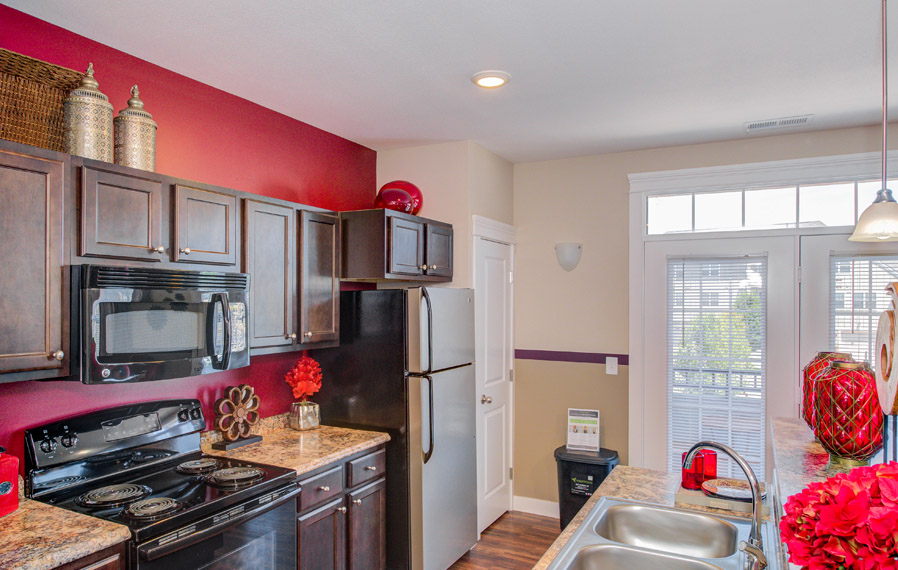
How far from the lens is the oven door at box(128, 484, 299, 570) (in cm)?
189

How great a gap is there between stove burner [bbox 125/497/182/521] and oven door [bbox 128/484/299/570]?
76 millimetres

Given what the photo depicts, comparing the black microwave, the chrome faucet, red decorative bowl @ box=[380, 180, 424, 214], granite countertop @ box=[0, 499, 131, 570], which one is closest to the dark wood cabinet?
granite countertop @ box=[0, 499, 131, 570]

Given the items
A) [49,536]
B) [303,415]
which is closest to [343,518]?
[303,415]

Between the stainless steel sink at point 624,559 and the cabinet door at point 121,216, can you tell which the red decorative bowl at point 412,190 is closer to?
the cabinet door at point 121,216

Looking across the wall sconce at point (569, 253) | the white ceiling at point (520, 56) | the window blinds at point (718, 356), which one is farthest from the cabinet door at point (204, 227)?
the window blinds at point (718, 356)

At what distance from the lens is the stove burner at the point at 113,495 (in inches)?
79.0

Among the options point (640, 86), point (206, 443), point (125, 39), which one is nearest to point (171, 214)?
point (125, 39)

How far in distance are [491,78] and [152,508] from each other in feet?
7.26

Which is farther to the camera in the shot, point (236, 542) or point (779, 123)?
point (779, 123)

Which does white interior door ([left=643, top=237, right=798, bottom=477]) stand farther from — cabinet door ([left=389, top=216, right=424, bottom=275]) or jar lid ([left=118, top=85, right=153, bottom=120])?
jar lid ([left=118, top=85, right=153, bottom=120])

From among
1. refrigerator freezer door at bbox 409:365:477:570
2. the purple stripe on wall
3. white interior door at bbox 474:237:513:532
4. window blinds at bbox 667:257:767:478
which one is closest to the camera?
refrigerator freezer door at bbox 409:365:477:570

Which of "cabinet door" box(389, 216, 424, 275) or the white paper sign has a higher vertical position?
"cabinet door" box(389, 216, 424, 275)

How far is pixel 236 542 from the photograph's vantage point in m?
2.20

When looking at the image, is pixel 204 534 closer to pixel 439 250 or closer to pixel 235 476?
pixel 235 476
